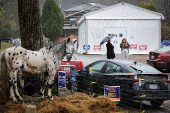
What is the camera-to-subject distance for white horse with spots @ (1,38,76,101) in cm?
669

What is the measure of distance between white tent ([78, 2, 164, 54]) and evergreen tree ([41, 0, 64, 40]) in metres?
30.6

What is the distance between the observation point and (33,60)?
703 centimetres

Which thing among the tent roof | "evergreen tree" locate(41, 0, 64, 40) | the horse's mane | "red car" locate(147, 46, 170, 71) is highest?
"evergreen tree" locate(41, 0, 64, 40)

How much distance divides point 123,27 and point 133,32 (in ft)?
4.04

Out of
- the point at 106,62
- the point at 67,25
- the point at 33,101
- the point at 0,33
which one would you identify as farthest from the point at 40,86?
the point at 67,25

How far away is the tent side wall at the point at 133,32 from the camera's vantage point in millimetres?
28453

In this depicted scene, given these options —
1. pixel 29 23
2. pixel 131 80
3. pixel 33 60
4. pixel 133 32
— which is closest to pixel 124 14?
pixel 133 32

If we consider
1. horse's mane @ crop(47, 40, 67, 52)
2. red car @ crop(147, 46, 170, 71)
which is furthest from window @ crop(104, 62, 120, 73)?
red car @ crop(147, 46, 170, 71)

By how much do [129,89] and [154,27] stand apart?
874 inches

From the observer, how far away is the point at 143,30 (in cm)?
2883

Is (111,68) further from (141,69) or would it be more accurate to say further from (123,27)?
(123,27)

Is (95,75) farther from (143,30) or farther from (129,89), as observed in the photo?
(143,30)

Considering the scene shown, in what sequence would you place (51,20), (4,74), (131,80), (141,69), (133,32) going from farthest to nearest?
(51,20) → (133,32) → (141,69) → (131,80) → (4,74)

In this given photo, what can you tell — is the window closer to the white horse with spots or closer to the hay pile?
the white horse with spots
